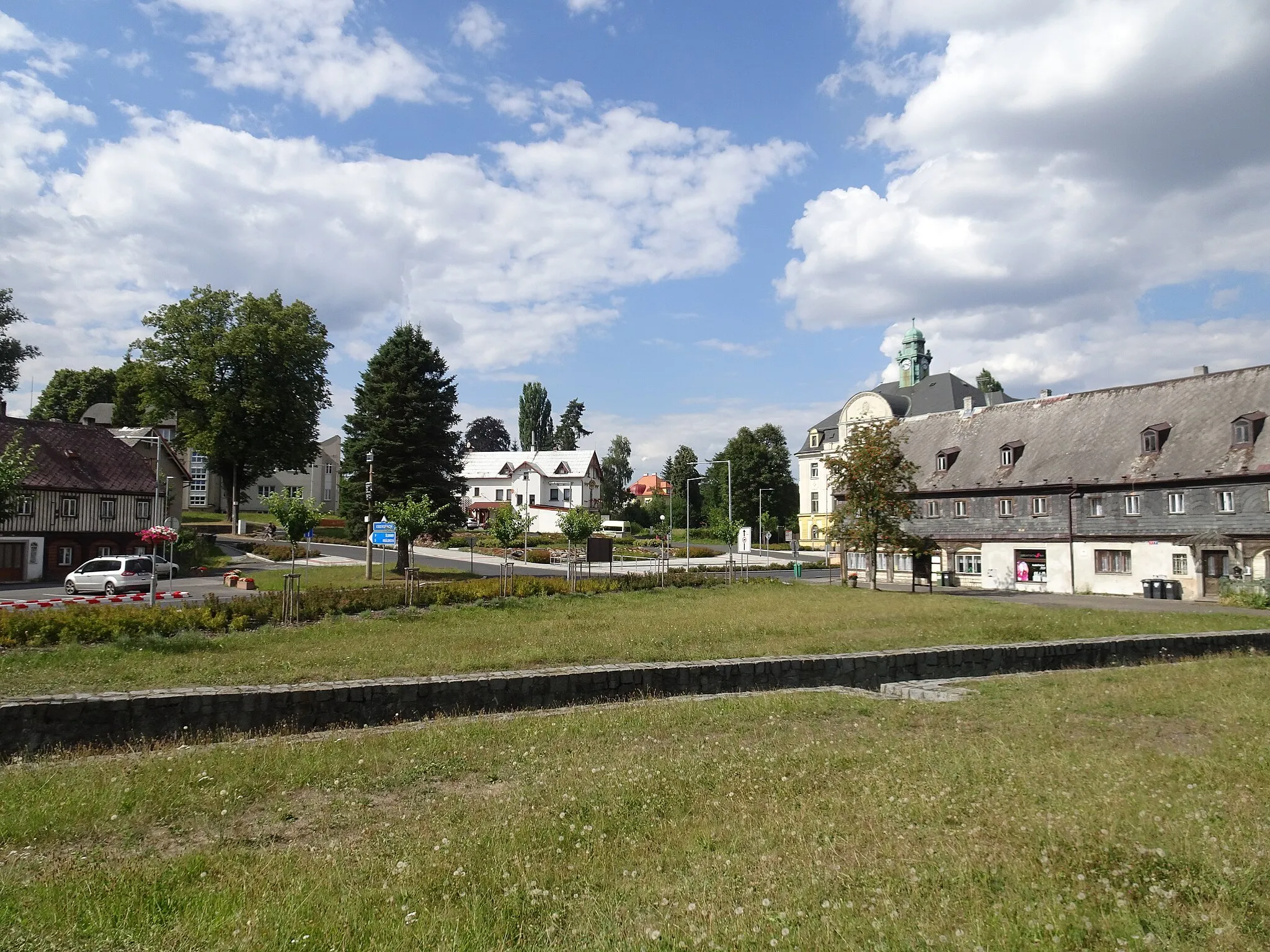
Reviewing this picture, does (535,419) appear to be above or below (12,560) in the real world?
above

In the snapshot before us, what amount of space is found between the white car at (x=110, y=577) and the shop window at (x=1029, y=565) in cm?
4178

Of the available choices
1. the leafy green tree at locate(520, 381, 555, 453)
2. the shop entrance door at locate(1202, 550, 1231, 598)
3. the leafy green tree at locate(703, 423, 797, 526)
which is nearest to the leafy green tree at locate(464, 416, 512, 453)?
the leafy green tree at locate(520, 381, 555, 453)

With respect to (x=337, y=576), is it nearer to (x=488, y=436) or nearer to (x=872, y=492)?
(x=872, y=492)

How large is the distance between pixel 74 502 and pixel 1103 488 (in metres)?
53.5

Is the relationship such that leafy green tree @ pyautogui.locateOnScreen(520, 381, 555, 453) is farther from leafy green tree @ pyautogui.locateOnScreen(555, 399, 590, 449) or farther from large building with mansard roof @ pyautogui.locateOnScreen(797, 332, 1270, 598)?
large building with mansard roof @ pyautogui.locateOnScreen(797, 332, 1270, 598)

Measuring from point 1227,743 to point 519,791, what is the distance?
26.3 feet

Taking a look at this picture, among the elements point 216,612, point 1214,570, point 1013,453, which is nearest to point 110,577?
point 216,612

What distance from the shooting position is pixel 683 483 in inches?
4550

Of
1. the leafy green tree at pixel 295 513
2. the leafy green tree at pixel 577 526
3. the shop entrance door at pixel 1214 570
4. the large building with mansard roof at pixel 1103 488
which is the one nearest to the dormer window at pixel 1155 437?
the large building with mansard roof at pixel 1103 488

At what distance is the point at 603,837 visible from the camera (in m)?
6.56

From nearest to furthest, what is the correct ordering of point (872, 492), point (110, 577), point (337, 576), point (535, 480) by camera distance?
point (110, 577)
point (337, 576)
point (872, 492)
point (535, 480)

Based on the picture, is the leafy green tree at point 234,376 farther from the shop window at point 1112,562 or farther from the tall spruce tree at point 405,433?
the shop window at point 1112,562

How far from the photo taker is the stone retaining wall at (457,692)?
Answer: 11.2 m

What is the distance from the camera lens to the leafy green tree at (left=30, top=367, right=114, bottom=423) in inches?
3199
